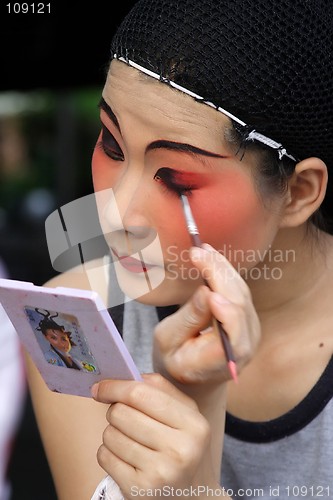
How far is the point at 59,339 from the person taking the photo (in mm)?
Answer: 917

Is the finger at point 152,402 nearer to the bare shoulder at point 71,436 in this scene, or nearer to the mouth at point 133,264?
the mouth at point 133,264

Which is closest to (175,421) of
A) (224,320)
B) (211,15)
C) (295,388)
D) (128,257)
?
(224,320)

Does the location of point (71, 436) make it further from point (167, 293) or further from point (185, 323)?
point (185, 323)

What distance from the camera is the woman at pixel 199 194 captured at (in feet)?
2.96

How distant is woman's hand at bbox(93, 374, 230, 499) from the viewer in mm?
896

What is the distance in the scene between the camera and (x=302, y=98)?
41.8 inches

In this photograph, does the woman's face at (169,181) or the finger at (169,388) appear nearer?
the finger at (169,388)

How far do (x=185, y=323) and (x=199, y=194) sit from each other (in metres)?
0.25

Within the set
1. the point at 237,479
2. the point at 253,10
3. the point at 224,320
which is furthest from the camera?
the point at 237,479

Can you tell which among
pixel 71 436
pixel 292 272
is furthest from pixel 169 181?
pixel 71 436

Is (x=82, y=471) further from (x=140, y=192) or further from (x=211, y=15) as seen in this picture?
(x=211, y=15)

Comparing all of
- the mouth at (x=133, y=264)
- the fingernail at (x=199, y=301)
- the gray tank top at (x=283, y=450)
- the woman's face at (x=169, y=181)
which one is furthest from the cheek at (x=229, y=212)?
the gray tank top at (x=283, y=450)

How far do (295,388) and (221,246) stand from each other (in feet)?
1.18

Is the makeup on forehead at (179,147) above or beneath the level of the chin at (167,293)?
above
